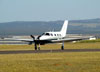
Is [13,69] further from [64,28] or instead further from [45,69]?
[64,28]

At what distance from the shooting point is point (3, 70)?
28.0m

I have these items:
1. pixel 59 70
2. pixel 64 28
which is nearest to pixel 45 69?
pixel 59 70

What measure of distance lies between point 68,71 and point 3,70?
431cm

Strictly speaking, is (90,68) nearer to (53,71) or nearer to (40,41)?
(53,71)

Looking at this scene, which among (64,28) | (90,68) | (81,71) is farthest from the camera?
(64,28)

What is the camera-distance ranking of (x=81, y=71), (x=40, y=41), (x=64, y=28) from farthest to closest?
(x=64, y=28) → (x=40, y=41) → (x=81, y=71)

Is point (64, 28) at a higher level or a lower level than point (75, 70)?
higher

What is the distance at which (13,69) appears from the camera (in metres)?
28.5

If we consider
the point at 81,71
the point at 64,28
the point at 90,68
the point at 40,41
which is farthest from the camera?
the point at 64,28

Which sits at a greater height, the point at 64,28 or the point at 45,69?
the point at 64,28

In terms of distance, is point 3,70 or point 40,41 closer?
point 3,70

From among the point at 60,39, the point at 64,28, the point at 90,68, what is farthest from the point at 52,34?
the point at 90,68

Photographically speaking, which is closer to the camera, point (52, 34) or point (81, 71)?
point (81, 71)

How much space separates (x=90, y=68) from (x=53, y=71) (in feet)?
9.92
